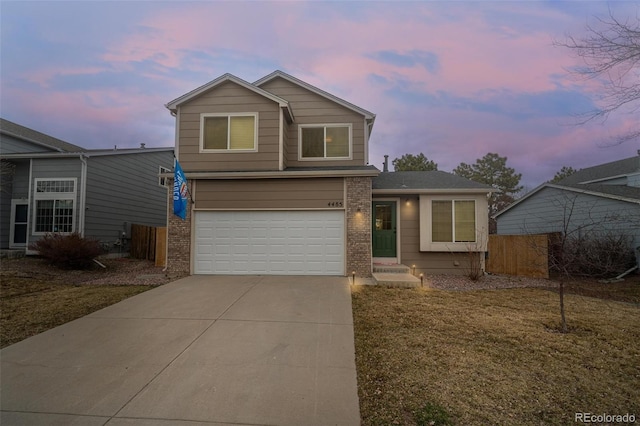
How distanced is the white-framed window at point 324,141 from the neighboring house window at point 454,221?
3905mm

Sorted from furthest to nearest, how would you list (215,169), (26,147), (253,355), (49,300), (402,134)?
(402,134) < (26,147) < (215,169) < (49,300) < (253,355)

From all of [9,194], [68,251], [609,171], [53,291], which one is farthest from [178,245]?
[609,171]

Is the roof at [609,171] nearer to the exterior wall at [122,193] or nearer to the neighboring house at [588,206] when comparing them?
the neighboring house at [588,206]

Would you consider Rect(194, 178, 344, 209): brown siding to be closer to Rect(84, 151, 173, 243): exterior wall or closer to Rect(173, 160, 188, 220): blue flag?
Rect(173, 160, 188, 220): blue flag

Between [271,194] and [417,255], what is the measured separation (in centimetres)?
549

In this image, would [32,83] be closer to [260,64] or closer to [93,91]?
[93,91]

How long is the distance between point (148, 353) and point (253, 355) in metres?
1.48

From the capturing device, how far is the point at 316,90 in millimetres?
10820

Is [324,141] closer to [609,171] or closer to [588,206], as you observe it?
[588,206]

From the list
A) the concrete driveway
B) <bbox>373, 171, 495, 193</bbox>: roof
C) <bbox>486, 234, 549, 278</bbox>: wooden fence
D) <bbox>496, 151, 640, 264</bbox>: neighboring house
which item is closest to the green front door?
<bbox>373, 171, 495, 193</bbox>: roof

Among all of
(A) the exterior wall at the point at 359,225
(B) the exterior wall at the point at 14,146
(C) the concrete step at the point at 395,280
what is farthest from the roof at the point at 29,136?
(C) the concrete step at the point at 395,280

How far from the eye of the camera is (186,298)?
22.0 ft

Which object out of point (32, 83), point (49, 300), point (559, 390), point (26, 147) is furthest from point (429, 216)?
point (26, 147)

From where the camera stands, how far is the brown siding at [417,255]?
1014 centimetres
